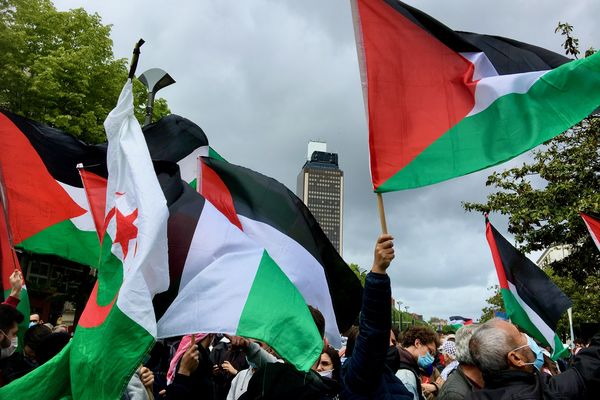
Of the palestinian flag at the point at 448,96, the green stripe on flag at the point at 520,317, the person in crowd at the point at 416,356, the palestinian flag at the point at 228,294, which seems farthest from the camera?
the green stripe on flag at the point at 520,317

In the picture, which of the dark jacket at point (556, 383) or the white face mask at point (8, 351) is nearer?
the dark jacket at point (556, 383)

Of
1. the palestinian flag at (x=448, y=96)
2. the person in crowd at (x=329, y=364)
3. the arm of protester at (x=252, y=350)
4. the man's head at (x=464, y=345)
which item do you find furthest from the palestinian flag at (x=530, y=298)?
the arm of protester at (x=252, y=350)

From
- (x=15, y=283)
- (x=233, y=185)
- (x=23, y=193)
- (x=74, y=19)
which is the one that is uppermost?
(x=74, y=19)

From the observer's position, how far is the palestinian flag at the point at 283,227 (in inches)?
234

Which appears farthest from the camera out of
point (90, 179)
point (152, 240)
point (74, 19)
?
point (74, 19)

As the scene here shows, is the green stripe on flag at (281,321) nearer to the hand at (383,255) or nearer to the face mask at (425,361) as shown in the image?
the hand at (383,255)

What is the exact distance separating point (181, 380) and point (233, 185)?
258 centimetres

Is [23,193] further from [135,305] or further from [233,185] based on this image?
[135,305]

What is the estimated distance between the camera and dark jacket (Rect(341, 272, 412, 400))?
9.41 ft

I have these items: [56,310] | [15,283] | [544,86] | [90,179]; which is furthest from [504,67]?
[56,310]

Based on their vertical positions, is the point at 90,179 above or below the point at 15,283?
above

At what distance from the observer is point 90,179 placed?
17.3 feet

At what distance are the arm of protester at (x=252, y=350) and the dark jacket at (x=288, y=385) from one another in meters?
0.41

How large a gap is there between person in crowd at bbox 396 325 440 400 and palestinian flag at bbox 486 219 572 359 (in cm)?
159
